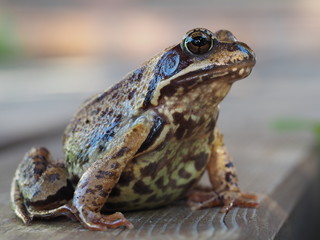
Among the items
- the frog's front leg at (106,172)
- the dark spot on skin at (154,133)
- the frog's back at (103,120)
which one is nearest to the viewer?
the frog's front leg at (106,172)

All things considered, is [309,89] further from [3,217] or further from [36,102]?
[3,217]

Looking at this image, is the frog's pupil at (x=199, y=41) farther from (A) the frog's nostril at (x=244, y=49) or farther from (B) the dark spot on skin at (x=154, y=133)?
(B) the dark spot on skin at (x=154, y=133)

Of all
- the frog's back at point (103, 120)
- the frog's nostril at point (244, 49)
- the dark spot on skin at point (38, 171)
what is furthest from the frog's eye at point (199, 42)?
the dark spot on skin at point (38, 171)

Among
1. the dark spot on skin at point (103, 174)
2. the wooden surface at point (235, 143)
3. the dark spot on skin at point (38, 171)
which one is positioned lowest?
the wooden surface at point (235, 143)

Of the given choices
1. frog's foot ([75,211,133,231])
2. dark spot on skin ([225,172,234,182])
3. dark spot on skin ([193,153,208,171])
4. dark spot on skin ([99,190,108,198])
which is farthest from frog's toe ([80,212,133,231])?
dark spot on skin ([225,172,234,182])

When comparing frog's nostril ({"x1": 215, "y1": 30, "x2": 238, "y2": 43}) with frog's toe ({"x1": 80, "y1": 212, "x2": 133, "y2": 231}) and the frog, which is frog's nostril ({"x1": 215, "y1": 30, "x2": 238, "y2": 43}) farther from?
frog's toe ({"x1": 80, "y1": 212, "x2": 133, "y2": 231})

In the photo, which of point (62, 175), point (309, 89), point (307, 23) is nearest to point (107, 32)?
point (307, 23)
